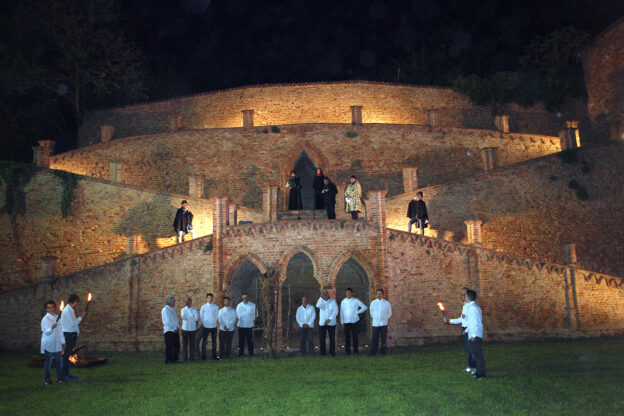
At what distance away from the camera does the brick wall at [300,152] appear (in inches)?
1081

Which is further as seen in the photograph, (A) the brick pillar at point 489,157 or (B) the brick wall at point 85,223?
(A) the brick pillar at point 489,157

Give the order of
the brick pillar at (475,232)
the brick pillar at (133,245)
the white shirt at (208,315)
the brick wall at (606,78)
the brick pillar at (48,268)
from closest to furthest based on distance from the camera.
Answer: the white shirt at (208,315), the brick pillar at (48,268), the brick pillar at (475,232), the brick pillar at (133,245), the brick wall at (606,78)

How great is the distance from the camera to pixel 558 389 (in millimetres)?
8555

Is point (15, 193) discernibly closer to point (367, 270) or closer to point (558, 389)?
point (367, 270)

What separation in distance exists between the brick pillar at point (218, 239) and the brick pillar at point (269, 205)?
1.45 meters

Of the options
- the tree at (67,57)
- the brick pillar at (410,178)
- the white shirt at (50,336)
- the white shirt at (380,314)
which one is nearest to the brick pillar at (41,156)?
the tree at (67,57)

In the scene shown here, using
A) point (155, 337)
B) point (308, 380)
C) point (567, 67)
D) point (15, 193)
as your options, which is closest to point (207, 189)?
point (15, 193)

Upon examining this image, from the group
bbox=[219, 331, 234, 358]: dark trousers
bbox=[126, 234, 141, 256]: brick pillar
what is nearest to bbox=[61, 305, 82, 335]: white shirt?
bbox=[219, 331, 234, 358]: dark trousers

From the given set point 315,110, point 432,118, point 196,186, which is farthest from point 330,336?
point 315,110

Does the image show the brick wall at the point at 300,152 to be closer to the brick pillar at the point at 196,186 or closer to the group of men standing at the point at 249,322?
the brick pillar at the point at 196,186

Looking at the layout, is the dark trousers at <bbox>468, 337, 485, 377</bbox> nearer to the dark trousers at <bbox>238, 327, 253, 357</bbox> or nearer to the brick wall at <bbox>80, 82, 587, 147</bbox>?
the dark trousers at <bbox>238, 327, 253, 357</bbox>

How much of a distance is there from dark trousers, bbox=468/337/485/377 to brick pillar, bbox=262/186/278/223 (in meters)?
10.5

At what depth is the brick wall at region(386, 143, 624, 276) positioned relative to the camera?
23.4 meters

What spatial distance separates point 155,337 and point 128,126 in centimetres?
1875
